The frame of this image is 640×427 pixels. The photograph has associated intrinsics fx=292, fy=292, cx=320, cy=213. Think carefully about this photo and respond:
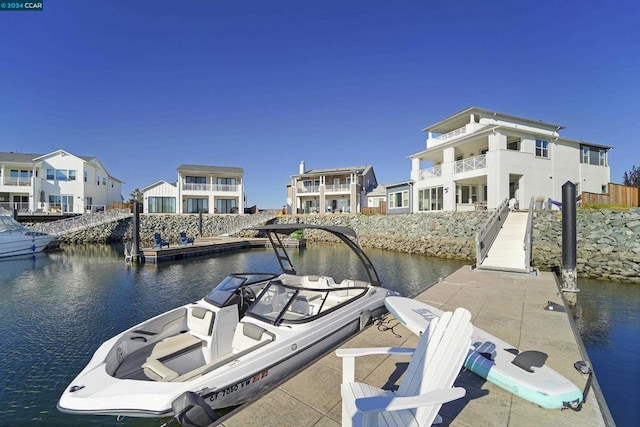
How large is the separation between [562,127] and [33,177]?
56.1 m

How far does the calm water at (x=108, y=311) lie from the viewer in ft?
16.5

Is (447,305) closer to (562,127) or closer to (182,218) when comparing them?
(562,127)

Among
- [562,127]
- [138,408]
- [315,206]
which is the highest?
[562,127]

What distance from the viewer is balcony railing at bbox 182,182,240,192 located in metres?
40.8

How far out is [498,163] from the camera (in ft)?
70.1

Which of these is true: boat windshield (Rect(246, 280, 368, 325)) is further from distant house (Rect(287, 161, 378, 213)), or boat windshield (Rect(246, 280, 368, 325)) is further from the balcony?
distant house (Rect(287, 161, 378, 213))

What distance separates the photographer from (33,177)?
1361 inches

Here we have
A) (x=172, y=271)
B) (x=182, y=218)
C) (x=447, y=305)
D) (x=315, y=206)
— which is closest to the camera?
(x=447, y=305)

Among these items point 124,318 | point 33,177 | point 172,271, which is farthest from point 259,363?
point 33,177

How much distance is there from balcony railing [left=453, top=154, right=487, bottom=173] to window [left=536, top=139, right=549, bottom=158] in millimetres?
4541

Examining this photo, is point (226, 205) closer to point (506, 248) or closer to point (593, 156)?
point (506, 248)

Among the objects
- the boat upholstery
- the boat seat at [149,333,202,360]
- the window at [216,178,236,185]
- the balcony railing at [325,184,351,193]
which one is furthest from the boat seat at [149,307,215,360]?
the window at [216,178,236,185]

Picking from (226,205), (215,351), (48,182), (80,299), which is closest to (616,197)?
(215,351)

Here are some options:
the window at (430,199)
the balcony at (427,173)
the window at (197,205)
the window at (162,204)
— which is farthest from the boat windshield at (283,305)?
the window at (162,204)
